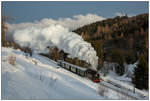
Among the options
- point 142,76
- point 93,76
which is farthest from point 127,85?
point 93,76

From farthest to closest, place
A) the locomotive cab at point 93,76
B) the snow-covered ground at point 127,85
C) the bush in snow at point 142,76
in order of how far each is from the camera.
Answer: the bush in snow at point 142,76
the locomotive cab at point 93,76
the snow-covered ground at point 127,85

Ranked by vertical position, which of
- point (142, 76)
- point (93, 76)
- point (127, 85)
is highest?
point (93, 76)

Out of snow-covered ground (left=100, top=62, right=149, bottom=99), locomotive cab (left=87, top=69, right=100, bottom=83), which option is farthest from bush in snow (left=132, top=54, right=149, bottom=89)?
locomotive cab (left=87, top=69, right=100, bottom=83)

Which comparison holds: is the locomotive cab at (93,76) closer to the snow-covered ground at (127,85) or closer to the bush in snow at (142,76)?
the snow-covered ground at (127,85)

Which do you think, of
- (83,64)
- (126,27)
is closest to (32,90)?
(83,64)

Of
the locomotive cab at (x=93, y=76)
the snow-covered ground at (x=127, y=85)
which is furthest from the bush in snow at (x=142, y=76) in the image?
the locomotive cab at (x=93, y=76)

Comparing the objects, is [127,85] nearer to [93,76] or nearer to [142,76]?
[142,76]

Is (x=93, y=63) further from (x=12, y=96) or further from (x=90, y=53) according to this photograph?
(x=12, y=96)

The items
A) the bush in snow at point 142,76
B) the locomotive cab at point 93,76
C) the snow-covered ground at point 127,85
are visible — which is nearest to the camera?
the snow-covered ground at point 127,85

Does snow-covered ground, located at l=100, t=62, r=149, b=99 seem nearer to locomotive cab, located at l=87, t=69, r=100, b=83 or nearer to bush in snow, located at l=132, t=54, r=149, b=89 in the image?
bush in snow, located at l=132, t=54, r=149, b=89

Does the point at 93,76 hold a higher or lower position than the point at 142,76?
higher

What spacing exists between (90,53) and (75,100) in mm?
12892

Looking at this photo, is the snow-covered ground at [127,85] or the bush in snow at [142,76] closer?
the snow-covered ground at [127,85]

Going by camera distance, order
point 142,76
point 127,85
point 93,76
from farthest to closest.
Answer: point 127,85, point 142,76, point 93,76
